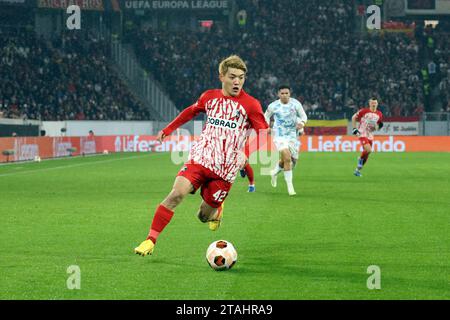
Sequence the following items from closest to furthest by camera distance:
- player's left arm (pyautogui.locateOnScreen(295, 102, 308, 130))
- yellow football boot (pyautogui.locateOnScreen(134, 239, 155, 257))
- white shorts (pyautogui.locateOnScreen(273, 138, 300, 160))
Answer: yellow football boot (pyautogui.locateOnScreen(134, 239, 155, 257)) < player's left arm (pyautogui.locateOnScreen(295, 102, 308, 130)) < white shorts (pyautogui.locateOnScreen(273, 138, 300, 160))

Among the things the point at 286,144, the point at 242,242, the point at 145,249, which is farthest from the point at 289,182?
the point at 145,249

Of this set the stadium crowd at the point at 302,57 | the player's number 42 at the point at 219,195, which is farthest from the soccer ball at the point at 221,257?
the stadium crowd at the point at 302,57

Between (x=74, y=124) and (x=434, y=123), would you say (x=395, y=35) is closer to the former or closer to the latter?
(x=434, y=123)

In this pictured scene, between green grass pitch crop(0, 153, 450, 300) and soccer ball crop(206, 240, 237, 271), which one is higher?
soccer ball crop(206, 240, 237, 271)

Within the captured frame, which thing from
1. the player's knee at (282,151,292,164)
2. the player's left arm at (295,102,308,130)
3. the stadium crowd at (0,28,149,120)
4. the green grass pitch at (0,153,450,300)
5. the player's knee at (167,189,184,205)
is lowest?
the green grass pitch at (0,153,450,300)

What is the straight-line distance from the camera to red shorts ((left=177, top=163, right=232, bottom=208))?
1085 cm

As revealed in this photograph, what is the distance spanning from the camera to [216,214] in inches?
479

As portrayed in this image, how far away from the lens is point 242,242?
1248cm

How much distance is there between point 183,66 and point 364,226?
5080 cm

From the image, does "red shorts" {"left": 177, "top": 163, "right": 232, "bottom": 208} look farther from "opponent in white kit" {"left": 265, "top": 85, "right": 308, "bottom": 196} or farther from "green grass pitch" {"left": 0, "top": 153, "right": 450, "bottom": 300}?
"opponent in white kit" {"left": 265, "top": 85, "right": 308, "bottom": 196}

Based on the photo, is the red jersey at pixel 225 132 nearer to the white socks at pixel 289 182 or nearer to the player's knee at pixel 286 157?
the white socks at pixel 289 182

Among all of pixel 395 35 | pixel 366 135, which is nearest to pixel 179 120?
pixel 366 135

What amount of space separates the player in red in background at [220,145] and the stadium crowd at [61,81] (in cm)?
4006

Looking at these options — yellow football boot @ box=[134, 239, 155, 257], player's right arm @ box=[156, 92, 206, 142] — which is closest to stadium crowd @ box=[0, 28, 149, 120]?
player's right arm @ box=[156, 92, 206, 142]
